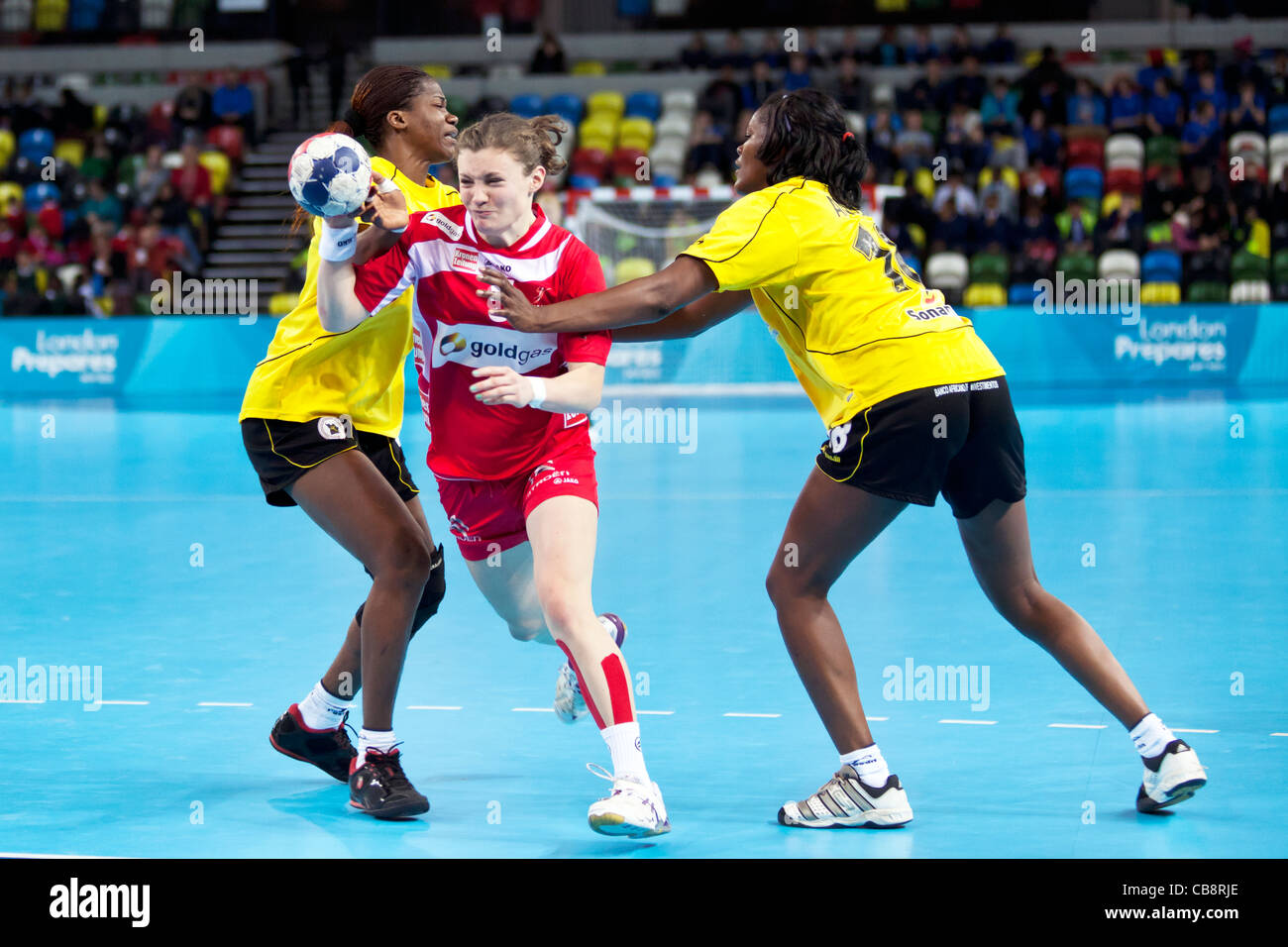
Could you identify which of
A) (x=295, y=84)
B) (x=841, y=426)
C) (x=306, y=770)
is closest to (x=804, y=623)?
(x=841, y=426)

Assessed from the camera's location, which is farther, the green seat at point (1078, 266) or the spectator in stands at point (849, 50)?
the spectator in stands at point (849, 50)

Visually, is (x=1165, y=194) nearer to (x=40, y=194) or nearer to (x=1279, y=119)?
(x=1279, y=119)

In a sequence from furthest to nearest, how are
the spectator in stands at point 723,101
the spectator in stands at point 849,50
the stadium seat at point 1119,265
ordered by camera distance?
the spectator in stands at point 849,50, the spectator in stands at point 723,101, the stadium seat at point 1119,265

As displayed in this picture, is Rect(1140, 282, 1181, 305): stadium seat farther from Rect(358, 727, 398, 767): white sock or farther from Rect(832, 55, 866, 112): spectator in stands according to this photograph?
Rect(358, 727, 398, 767): white sock

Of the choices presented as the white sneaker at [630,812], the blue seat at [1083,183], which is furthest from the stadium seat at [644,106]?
the white sneaker at [630,812]

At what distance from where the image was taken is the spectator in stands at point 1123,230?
19.2m

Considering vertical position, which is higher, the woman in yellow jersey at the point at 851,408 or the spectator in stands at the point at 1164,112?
Result: the spectator in stands at the point at 1164,112

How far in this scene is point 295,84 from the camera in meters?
25.0

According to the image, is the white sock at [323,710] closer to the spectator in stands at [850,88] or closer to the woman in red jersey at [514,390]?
the woman in red jersey at [514,390]

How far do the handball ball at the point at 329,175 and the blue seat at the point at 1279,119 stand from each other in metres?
19.6

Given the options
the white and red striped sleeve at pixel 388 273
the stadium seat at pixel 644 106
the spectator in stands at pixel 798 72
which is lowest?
the white and red striped sleeve at pixel 388 273

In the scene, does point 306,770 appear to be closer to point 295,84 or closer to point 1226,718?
point 1226,718

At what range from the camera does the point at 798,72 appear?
74.5 ft
